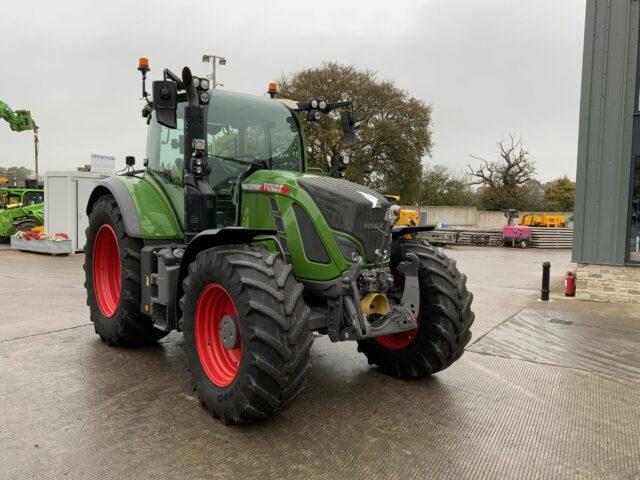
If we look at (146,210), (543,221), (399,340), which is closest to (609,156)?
(399,340)

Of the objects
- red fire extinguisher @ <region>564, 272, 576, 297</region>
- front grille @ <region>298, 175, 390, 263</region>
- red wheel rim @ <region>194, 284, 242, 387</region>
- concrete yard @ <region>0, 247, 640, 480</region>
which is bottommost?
concrete yard @ <region>0, 247, 640, 480</region>

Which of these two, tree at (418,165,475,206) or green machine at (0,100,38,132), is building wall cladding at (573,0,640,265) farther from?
tree at (418,165,475,206)

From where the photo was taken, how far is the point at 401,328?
3984 mm

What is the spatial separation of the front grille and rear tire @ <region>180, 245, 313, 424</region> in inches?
23.0

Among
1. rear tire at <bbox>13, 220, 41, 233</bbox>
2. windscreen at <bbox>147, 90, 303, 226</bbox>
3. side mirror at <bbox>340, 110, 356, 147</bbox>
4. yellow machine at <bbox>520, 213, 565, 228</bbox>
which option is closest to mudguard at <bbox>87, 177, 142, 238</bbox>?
windscreen at <bbox>147, 90, 303, 226</bbox>

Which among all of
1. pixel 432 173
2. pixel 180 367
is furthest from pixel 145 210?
pixel 432 173

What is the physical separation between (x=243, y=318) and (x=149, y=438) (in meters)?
0.95

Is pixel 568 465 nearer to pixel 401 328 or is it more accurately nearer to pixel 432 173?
pixel 401 328

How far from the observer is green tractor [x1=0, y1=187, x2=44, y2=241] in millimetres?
18094

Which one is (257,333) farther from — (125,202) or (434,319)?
(125,202)

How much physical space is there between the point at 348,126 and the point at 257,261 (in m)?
2.11

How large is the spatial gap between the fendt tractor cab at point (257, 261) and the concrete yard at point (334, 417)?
0.28m

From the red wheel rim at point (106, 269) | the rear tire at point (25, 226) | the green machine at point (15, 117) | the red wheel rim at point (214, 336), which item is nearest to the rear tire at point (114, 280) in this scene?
the red wheel rim at point (106, 269)

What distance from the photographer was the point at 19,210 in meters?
18.6
